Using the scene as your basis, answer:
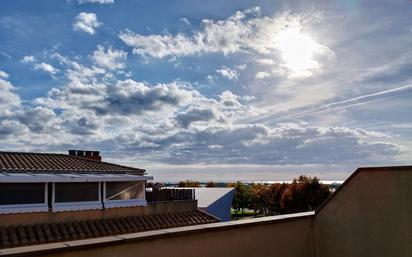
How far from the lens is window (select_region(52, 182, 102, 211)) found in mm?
12672

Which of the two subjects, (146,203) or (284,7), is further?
(146,203)

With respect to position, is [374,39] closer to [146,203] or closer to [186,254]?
[186,254]

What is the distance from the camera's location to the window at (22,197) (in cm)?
1155

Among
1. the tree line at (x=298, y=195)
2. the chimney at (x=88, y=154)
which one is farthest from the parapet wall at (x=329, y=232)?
the tree line at (x=298, y=195)

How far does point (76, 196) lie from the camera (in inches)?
521

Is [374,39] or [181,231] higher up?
[374,39]

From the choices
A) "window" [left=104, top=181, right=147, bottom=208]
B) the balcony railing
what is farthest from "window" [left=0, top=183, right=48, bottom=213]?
the balcony railing

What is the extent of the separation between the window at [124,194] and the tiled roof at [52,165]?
1.10 meters

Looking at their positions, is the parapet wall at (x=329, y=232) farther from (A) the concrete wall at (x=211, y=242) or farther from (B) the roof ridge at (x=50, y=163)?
(B) the roof ridge at (x=50, y=163)

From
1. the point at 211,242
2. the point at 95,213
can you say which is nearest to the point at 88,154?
the point at 95,213

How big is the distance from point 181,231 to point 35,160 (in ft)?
44.3

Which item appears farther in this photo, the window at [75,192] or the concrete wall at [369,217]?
the window at [75,192]

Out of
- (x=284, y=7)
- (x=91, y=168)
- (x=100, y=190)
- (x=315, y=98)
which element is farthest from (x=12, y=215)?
(x=315, y=98)

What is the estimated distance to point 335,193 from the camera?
13.6 ft
